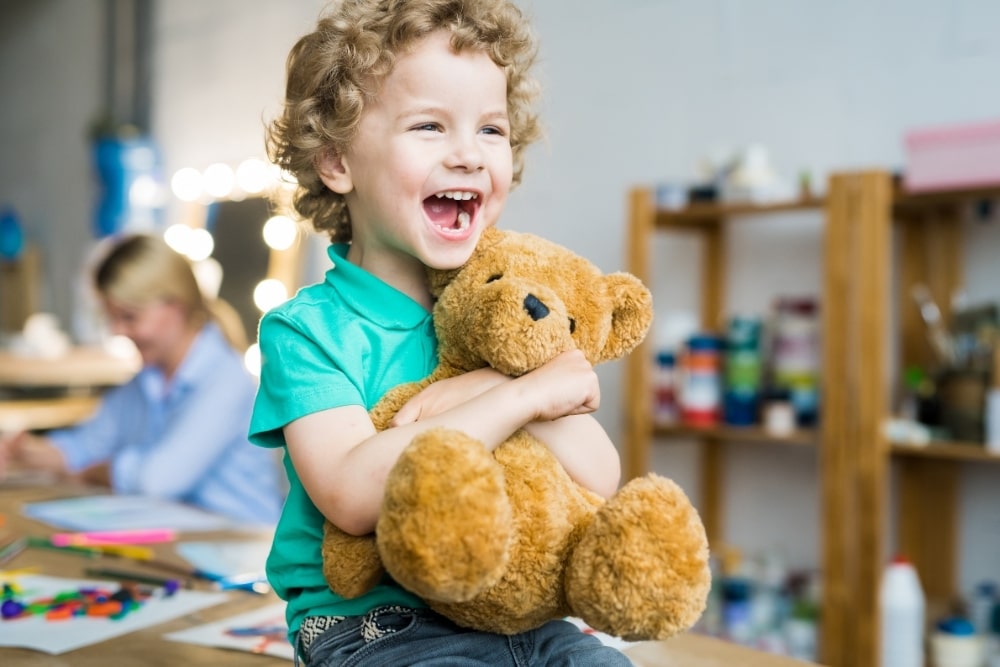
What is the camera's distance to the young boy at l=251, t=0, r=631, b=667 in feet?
2.21

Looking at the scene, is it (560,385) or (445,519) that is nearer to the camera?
(445,519)

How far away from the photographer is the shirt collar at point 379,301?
2.48ft

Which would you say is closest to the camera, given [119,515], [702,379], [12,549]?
[12,549]

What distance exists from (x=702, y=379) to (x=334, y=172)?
4.50ft

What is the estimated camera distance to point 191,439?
6.34 ft

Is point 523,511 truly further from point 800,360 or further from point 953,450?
point 800,360

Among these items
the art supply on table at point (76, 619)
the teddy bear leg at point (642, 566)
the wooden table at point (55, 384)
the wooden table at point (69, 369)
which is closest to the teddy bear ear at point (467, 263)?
the teddy bear leg at point (642, 566)

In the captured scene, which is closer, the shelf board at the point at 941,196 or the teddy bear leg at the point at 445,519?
the teddy bear leg at the point at 445,519

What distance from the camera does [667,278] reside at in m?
2.34

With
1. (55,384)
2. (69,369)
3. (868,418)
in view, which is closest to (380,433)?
(868,418)

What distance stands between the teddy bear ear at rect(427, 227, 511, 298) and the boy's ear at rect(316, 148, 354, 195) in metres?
0.10

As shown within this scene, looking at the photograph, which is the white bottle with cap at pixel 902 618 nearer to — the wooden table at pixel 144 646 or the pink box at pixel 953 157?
the pink box at pixel 953 157

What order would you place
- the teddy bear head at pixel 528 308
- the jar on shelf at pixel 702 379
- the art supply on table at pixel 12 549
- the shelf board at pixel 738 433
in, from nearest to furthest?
the teddy bear head at pixel 528 308 → the art supply on table at pixel 12 549 → the shelf board at pixel 738 433 → the jar on shelf at pixel 702 379

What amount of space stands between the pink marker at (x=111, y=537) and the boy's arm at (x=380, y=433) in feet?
2.47
